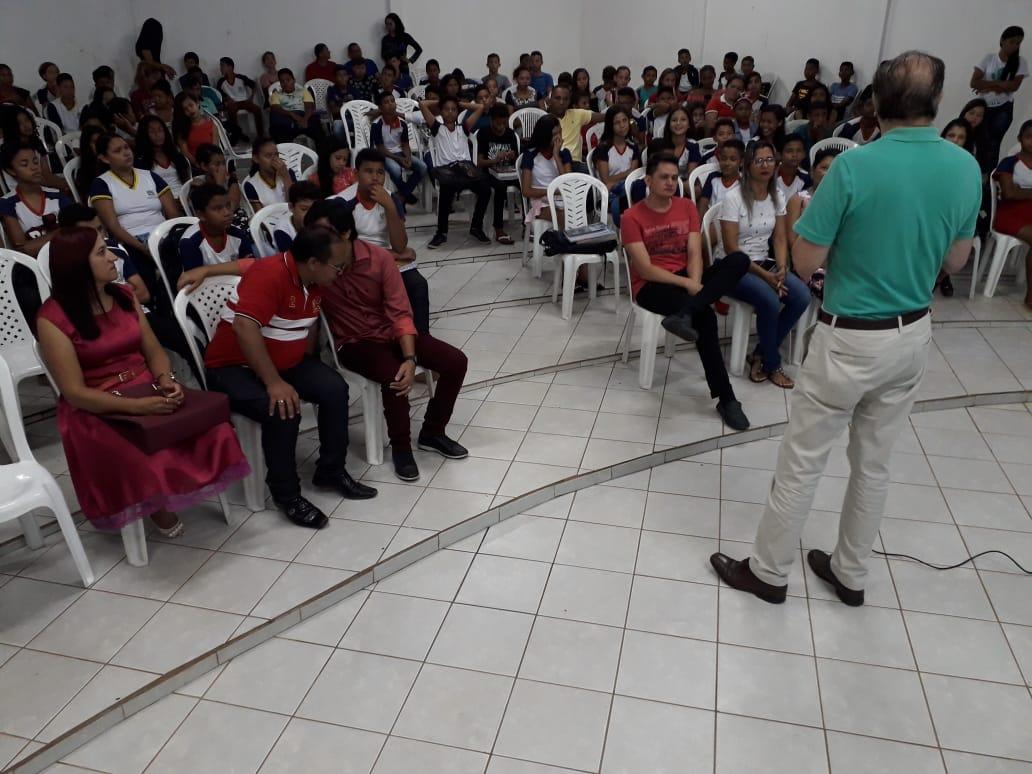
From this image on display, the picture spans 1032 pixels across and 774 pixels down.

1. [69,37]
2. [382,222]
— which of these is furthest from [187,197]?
[69,37]

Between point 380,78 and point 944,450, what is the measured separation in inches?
277

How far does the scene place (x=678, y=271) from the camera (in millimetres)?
3857

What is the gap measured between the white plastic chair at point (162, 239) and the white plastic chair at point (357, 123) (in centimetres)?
339

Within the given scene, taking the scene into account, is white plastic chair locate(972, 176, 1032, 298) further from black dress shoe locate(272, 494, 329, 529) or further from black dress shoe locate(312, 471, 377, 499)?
black dress shoe locate(272, 494, 329, 529)

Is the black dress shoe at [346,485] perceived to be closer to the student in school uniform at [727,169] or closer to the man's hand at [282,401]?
the man's hand at [282,401]

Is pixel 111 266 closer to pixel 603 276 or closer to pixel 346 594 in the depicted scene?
pixel 346 594

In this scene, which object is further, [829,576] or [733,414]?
[733,414]

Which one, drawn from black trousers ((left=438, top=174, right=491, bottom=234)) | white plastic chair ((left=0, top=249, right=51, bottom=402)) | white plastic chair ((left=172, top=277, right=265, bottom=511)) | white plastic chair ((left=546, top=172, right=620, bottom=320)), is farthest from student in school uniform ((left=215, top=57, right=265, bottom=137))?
white plastic chair ((left=172, top=277, right=265, bottom=511))

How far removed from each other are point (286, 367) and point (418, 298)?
0.93 meters

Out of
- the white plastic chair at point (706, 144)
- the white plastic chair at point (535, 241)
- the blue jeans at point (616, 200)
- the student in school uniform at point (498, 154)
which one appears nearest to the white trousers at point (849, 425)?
the white plastic chair at point (535, 241)

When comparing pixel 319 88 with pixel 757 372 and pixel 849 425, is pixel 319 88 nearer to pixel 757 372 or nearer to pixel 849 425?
pixel 757 372

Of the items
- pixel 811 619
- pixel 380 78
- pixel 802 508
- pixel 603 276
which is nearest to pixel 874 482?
pixel 802 508

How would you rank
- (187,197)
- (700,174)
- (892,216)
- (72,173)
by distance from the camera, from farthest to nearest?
(72,173) < (700,174) < (187,197) < (892,216)

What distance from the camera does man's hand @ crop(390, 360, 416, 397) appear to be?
306 centimetres
